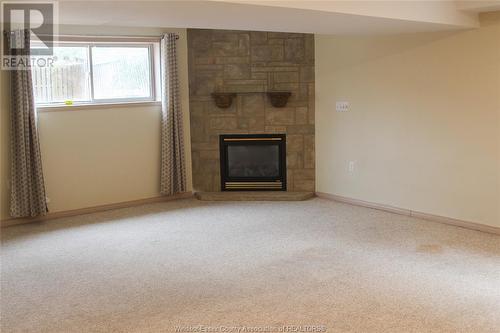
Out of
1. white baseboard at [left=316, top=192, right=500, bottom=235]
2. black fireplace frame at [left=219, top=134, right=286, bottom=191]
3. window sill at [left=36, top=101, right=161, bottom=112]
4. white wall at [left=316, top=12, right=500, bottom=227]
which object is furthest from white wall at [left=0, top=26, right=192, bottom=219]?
white baseboard at [left=316, top=192, right=500, bottom=235]

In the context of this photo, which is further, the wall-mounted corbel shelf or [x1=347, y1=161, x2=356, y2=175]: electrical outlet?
the wall-mounted corbel shelf

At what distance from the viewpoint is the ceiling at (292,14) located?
376 centimetres

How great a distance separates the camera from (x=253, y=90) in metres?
7.08

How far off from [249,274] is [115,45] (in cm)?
A: 354

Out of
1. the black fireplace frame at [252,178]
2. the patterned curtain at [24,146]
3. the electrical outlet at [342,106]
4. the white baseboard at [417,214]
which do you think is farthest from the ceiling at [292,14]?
the black fireplace frame at [252,178]

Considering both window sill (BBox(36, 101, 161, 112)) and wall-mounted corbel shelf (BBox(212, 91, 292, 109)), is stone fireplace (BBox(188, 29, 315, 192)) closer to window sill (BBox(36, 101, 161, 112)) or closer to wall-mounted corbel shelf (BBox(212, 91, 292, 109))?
wall-mounted corbel shelf (BBox(212, 91, 292, 109))

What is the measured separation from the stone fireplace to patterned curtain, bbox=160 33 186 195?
0.27 meters

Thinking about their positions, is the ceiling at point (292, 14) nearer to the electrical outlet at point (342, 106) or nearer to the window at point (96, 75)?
the electrical outlet at point (342, 106)

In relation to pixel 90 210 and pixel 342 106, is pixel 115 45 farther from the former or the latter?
pixel 342 106

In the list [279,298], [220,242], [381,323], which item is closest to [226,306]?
[279,298]

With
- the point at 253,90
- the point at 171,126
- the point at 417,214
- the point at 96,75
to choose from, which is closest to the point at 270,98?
the point at 253,90

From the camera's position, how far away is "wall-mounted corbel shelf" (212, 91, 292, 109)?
6957 mm

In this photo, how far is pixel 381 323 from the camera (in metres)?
3.52

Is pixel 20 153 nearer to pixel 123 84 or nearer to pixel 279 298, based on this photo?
pixel 123 84
